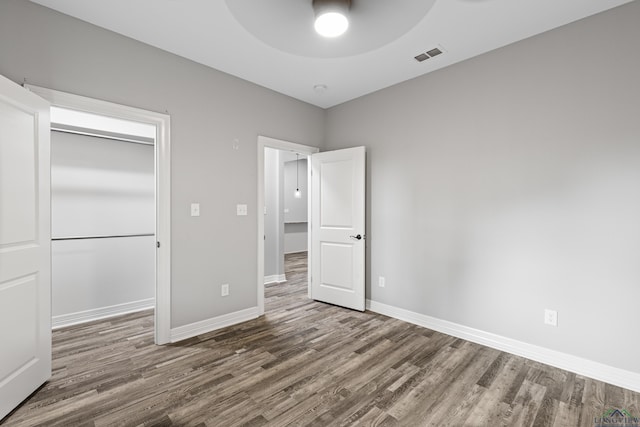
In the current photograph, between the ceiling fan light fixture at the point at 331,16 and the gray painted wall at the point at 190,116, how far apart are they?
1780mm

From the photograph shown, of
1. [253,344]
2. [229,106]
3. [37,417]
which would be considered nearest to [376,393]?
[253,344]

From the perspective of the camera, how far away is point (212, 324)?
3145 mm

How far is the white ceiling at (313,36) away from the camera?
179 cm

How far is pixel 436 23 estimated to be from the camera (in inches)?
93.8

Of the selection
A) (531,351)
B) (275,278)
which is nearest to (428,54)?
(531,351)

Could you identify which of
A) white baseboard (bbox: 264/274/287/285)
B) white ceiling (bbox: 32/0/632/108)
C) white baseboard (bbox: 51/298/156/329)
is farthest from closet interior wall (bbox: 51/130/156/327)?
white baseboard (bbox: 264/274/287/285)

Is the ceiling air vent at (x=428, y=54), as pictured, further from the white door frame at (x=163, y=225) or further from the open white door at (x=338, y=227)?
the white door frame at (x=163, y=225)

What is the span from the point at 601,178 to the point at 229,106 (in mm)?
3508

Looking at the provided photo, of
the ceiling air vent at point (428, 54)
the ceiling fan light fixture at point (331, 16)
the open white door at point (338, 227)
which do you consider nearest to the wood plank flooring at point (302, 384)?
the open white door at point (338, 227)

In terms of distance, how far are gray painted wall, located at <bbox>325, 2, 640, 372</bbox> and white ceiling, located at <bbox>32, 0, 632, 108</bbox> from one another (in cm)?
27

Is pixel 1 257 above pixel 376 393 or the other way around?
above

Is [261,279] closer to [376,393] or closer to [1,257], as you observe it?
[376,393]

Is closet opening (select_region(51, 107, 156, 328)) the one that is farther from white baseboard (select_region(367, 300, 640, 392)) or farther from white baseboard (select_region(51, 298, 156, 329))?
white baseboard (select_region(367, 300, 640, 392))

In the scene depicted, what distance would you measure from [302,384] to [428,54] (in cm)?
316
